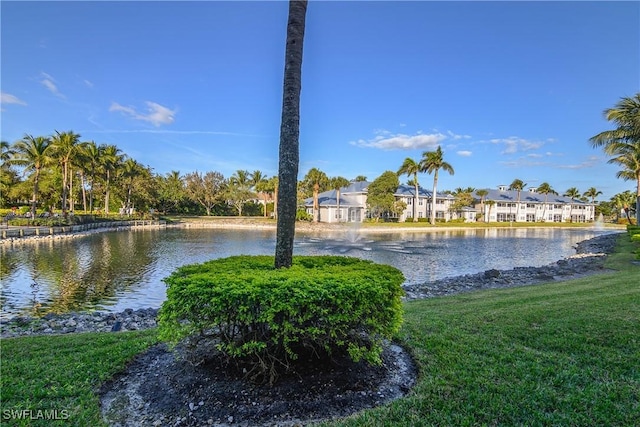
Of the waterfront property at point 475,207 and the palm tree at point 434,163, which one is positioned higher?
the palm tree at point 434,163

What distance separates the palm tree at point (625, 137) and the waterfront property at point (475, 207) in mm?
29337

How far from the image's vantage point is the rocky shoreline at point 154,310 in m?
8.13

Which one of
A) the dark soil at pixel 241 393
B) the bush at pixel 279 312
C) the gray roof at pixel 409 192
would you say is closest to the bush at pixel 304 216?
the gray roof at pixel 409 192

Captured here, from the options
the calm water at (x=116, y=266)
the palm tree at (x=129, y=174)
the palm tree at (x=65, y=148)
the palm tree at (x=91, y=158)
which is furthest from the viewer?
Answer: the palm tree at (x=129, y=174)

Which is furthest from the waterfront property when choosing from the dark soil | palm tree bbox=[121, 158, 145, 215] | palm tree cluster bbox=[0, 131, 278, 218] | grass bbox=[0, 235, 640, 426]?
the dark soil

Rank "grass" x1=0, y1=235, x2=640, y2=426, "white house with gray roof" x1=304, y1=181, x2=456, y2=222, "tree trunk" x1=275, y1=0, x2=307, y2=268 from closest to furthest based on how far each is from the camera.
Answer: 1. "grass" x1=0, y1=235, x2=640, y2=426
2. "tree trunk" x1=275, y1=0, x2=307, y2=268
3. "white house with gray roof" x1=304, y1=181, x2=456, y2=222

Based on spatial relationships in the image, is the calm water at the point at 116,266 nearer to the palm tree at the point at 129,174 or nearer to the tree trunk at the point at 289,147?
the tree trunk at the point at 289,147

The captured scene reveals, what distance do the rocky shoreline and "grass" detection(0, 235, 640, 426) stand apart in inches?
83.5

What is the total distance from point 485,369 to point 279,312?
8.52 ft

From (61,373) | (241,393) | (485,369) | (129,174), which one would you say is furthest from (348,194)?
(241,393)

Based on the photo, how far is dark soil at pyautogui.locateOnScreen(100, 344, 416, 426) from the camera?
3.51 meters

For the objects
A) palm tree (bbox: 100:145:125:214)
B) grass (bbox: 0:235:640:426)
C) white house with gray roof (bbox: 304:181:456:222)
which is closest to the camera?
grass (bbox: 0:235:640:426)

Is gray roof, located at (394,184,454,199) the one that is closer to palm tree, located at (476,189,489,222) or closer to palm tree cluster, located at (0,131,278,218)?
palm tree, located at (476,189,489,222)

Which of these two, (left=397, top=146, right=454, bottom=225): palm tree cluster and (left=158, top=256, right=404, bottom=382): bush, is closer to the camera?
(left=158, top=256, right=404, bottom=382): bush
